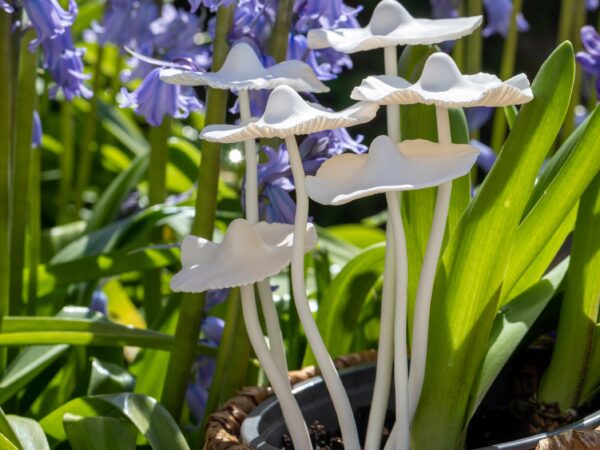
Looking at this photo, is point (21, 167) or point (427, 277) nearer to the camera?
point (427, 277)

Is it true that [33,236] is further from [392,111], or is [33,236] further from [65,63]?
[392,111]

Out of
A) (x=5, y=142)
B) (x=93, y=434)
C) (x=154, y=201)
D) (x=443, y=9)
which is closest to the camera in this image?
(x=93, y=434)

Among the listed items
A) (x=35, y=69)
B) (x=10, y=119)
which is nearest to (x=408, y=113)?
(x=10, y=119)

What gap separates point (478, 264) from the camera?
3.45 feet

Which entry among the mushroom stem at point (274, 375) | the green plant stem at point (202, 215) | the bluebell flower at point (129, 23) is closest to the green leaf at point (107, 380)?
the green plant stem at point (202, 215)

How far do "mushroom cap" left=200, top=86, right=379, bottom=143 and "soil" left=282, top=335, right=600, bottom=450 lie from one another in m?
0.41

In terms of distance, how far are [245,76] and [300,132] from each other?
0.11 meters

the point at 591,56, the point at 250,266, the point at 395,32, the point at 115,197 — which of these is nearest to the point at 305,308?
the point at 250,266

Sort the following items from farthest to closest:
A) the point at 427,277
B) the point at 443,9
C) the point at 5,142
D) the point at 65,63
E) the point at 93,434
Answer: the point at 443,9 → the point at 65,63 → the point at 5,142 → the point at 93,434 → the point at 427,277

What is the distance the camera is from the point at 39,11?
4.30 ft

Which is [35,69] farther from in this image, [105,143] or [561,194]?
[105,143]

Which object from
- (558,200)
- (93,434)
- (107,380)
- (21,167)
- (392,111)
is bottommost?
(107,380)

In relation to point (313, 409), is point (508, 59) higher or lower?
higher

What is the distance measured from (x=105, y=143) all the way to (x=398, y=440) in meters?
2.10
